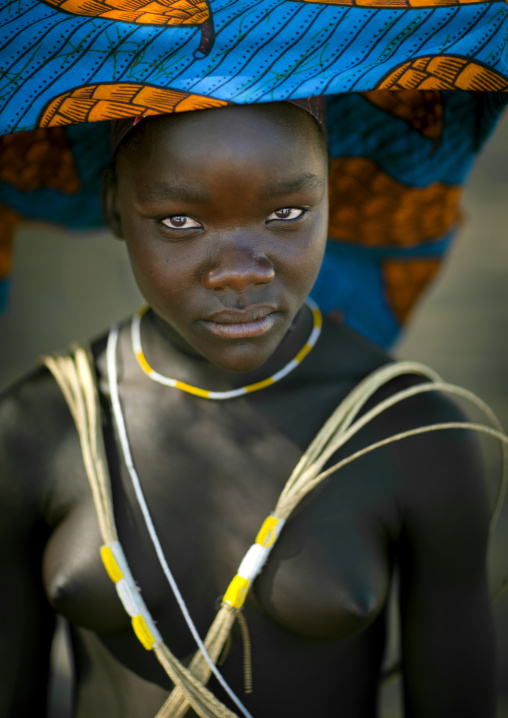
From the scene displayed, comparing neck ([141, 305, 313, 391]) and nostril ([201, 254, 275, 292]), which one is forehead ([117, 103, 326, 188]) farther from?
neck ([141, 305, 313, 391])

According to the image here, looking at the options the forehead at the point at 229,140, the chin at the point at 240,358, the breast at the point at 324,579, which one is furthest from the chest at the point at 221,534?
the forehead at the point at 229,140

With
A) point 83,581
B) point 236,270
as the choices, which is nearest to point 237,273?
point 236,270

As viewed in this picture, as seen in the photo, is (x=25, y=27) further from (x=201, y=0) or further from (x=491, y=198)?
(x=491, y=198)

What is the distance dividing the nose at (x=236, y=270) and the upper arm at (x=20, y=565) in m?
0.39

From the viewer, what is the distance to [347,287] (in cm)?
135

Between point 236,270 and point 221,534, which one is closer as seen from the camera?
point 236,270

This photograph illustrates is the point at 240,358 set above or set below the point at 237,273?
below

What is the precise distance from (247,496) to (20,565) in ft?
1.10

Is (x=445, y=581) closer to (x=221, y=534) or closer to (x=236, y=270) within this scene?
(x=221, y=534)

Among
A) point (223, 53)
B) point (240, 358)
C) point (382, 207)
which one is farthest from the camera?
point (382, 207)

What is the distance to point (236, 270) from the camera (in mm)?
805

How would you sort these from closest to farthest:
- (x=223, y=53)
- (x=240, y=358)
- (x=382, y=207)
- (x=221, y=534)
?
(x=223, y=53) → (x=240, y=358) → (x=221, y=534) → (x=382, y=207)

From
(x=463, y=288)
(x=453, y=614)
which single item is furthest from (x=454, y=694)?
(x=463, y=288)

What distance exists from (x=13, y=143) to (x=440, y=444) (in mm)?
725
